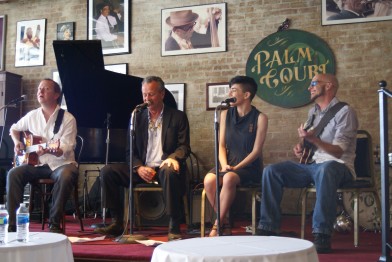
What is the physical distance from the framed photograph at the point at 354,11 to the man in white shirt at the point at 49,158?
3.39m

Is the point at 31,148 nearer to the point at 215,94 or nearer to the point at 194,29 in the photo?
the point at 215,94

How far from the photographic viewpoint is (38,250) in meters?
2.41

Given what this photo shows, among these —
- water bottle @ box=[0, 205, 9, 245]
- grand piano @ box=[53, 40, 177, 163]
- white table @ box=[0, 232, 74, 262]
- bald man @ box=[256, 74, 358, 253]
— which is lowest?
white table @ box=[0, 232, 74, 262]

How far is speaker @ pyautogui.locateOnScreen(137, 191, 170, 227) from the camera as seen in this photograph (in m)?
5.06

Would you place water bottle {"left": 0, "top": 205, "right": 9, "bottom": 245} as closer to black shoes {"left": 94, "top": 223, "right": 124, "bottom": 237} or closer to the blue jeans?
black shoes {"left": 94, "top": 223, "right": 124, "bottom": 237}

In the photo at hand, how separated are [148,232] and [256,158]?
1.28 metres

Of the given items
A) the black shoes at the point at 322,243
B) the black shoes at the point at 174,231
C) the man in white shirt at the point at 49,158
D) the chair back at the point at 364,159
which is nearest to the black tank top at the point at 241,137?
the black shoes at the point at 174,231

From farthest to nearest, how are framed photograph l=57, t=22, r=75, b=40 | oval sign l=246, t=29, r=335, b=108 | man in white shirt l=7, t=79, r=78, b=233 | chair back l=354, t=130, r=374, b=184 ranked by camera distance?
framed photograph l=57, t=22, r=75, b=40 < oval sign l=246, t=29, r=335, b=108 < man in white shirt l=7, t=79, r=78, b=233 < chair back l=354, t=130, r=374, b=184

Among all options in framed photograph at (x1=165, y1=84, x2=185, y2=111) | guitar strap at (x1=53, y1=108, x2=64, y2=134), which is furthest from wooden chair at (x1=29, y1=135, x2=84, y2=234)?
framed photograph at (x1=165, y1=84, x2=185, y2=111)

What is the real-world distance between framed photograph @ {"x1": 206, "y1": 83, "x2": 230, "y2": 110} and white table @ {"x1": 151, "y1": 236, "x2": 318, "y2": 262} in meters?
4.47

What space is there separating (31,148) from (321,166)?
2.60 m

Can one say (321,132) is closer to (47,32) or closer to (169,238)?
(169,238)

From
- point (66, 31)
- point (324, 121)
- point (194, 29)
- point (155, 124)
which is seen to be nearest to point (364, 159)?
point (324, 121)

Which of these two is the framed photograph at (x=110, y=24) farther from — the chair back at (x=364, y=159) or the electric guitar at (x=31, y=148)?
the chair back at (x=364, y=159)
